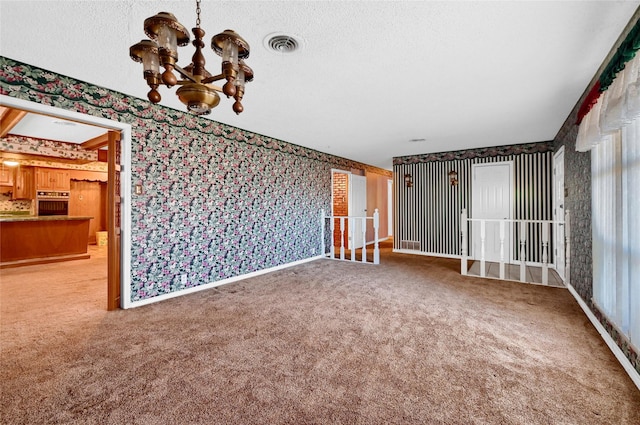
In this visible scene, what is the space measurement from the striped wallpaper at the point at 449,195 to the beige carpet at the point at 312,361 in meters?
2.58

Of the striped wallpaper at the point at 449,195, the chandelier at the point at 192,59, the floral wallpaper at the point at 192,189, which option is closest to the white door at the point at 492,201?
the striped wallpaper at the point at 449,195

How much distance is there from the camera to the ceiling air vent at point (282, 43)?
6.49 feet

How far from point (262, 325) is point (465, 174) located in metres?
5.40

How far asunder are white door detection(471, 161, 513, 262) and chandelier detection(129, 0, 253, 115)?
564 centimetres

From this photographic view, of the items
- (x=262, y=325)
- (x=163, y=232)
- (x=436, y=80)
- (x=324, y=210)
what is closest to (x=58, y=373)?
(x=262, y=325)

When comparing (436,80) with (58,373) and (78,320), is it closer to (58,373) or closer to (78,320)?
(58,373)

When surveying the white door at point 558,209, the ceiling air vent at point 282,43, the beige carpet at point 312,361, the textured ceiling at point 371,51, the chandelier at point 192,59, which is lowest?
the beige carpet at point 312,361

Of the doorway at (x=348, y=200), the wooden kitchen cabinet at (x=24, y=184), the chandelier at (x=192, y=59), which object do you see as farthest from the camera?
the doorway at (x=348, y=200)

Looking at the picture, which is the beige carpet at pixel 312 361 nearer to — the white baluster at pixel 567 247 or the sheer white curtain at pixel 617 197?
the sheer white curtain at pixel 617 197

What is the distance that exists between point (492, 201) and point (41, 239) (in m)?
9.15

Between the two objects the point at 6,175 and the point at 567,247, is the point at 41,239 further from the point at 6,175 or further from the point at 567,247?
the point at 567,247

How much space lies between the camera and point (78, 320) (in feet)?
9.14

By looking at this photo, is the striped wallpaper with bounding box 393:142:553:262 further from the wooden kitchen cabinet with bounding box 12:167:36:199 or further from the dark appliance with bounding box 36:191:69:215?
the wooden kitchen cabinet with bounding box 12:167:36:199

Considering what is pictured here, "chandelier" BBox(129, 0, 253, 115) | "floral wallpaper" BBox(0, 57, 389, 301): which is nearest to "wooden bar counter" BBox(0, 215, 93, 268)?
"floral wallpaper" BBox(0, 57, 389, 301)
